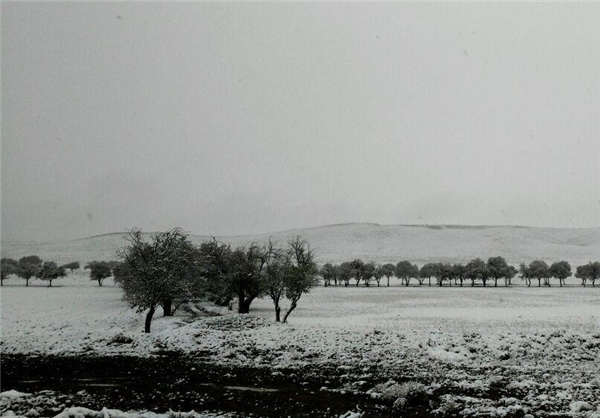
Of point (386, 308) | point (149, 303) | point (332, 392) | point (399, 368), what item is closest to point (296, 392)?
point (332, 392)

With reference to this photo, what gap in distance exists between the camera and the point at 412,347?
2547 cm

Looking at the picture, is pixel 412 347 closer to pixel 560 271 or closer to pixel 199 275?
pixel 199 275

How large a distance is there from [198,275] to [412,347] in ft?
89.0

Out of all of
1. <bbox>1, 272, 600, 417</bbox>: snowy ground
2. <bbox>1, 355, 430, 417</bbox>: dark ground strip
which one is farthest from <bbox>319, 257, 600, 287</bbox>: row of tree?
<bbox>1, 355, 430, 417</bbox>: dark ground strip

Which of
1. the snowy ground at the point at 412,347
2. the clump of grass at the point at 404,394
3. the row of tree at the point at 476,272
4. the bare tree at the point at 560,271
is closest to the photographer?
the clump of grass at the point at 404,394

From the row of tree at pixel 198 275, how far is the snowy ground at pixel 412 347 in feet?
8.86

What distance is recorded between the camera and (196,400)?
51.0 feet

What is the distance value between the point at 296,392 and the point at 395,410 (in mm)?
4025

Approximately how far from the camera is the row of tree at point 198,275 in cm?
3497

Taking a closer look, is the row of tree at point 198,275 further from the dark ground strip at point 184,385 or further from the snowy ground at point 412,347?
the dark ground strip at point 184,385

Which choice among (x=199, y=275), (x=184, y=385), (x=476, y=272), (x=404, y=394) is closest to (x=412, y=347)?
(x=404, y=394)

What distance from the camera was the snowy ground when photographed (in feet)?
52.2

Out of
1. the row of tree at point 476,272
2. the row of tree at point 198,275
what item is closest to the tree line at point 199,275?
the row of tree at point 198,275

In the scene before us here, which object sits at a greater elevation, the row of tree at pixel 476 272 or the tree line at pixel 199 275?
the tree line at pixel 199 275
